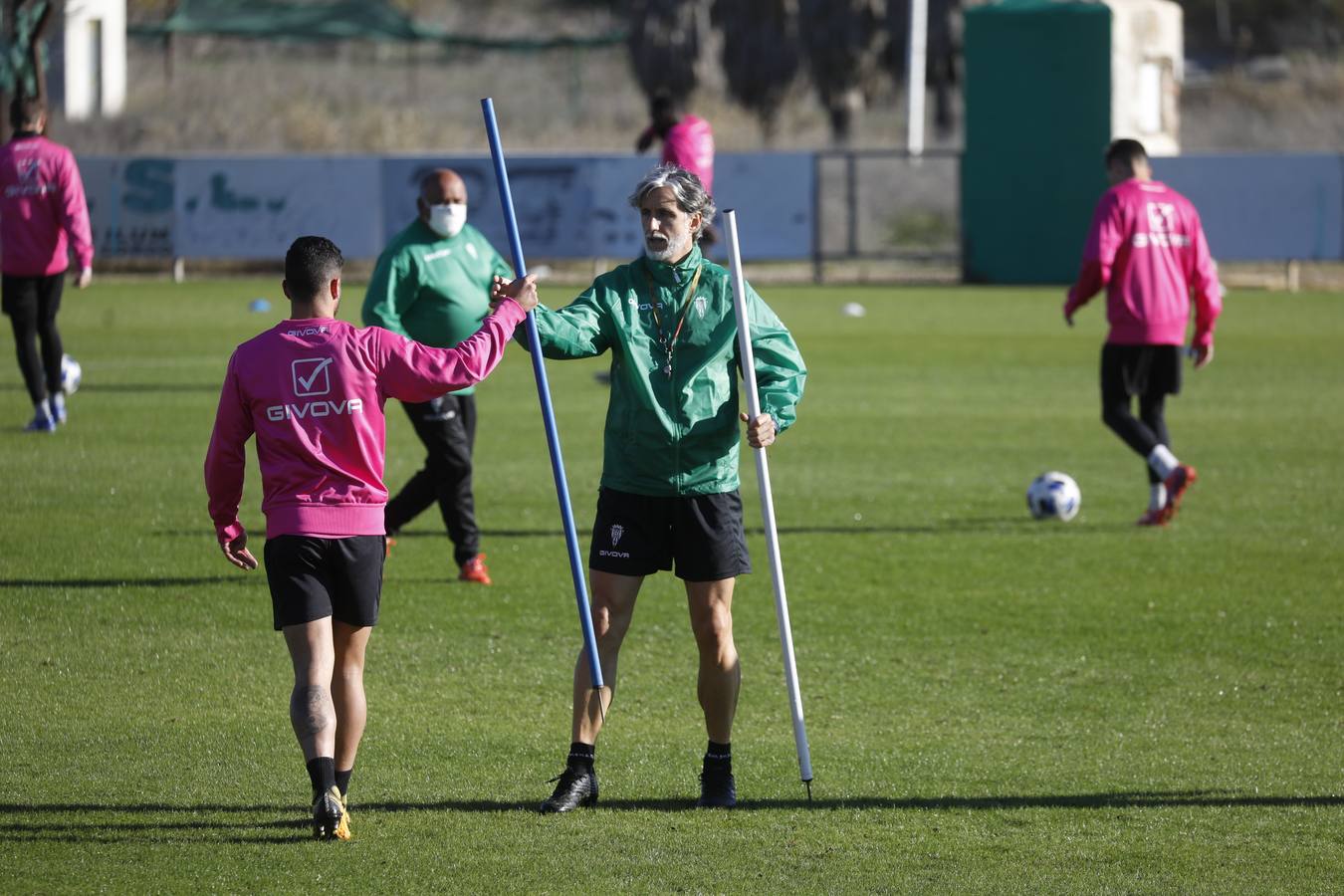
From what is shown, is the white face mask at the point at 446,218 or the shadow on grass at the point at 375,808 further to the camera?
the white face mask at the point at 446,218

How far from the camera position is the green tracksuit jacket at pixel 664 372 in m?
5.88

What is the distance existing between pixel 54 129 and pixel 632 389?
38.6 meters

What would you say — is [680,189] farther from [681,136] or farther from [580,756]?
[681,136]

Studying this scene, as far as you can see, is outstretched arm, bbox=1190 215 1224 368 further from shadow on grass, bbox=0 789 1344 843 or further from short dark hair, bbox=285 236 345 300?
short dark hair, bbox=285 236 345 300

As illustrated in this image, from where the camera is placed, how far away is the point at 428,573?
1005 cm

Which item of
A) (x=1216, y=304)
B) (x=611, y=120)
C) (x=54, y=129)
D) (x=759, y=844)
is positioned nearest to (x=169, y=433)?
(x=1216, y=304)

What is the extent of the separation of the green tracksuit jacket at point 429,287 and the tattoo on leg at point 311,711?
14.0 ft

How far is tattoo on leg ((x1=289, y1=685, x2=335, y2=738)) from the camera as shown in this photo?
17.7ft

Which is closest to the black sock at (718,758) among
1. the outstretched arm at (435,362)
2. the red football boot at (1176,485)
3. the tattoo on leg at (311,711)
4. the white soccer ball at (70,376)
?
the tattoo on leg at (311,711)

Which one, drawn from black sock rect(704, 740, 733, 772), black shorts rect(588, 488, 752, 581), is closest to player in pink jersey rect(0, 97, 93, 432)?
black shorts rect(588, 488, 752, 581)

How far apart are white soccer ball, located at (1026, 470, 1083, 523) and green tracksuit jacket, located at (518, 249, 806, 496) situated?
19.8ft

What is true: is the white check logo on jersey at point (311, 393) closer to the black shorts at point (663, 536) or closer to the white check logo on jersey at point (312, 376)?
the white check logo on jersey at point (312, 376)

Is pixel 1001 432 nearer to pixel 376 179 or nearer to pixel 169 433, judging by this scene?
pixel 169 433

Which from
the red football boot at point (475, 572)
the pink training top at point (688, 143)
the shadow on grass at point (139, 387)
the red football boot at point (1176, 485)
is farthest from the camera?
the pink training top at point (688, 143)
